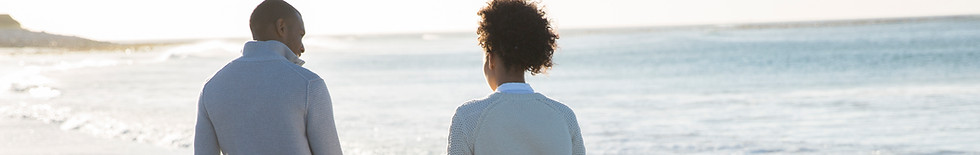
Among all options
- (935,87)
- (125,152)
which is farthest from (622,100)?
(125,152)

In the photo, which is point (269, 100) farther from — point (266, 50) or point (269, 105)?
point (266, 50)

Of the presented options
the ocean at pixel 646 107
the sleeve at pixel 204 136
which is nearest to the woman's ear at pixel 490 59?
the sleeve at pixel 204 136

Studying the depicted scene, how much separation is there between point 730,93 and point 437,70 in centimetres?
1356

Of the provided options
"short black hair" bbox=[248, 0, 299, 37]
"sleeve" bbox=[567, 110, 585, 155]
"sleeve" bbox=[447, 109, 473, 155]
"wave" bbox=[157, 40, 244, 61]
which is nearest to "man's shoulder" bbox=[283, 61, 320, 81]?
"short black hair" bbox=[248, 0, 299, 37]

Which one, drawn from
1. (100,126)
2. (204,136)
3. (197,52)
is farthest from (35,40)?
(204,136)

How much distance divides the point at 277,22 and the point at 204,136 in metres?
0.36

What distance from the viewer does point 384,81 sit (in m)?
24.8

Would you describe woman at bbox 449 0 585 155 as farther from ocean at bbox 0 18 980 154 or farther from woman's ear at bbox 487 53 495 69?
ocean at bbox 0 18 980 154

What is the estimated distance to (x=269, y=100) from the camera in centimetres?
312

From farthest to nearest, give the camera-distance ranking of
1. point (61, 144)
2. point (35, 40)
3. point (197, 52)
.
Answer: point (35, 40), point (197, 52), point (61, 144)

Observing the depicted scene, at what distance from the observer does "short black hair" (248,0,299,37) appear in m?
3.17

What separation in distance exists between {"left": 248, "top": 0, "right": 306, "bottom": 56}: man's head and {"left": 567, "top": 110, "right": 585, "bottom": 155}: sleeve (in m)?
0.77

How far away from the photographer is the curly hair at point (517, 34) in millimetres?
2785

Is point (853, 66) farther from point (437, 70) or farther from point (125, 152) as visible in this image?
point (125, 152)
